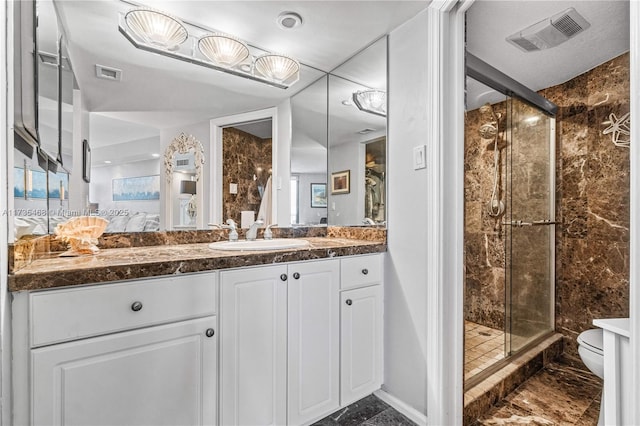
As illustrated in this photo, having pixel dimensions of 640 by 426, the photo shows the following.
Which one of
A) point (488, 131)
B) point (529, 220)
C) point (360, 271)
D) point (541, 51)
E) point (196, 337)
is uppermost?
point (541, 51)

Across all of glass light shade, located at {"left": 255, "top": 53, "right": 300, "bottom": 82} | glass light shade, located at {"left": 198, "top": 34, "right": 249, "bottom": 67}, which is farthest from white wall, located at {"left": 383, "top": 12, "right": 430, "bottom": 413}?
glass light shade, located at {"left": 198, "top": 34, "right": 249, "bottom": 67}

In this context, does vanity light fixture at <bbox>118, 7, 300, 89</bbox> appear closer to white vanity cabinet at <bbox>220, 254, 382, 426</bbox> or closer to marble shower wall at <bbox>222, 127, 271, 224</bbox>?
marble shower wall at <bbox>222, 127, 271, 224</bbox>

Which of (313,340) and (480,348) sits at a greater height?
(313,340)

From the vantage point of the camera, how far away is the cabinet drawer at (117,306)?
0.86 m

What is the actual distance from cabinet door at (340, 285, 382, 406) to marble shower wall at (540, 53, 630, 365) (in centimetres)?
168

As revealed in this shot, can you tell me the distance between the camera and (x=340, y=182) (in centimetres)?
210

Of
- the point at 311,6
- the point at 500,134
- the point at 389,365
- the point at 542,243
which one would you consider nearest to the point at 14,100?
the point at 311,6

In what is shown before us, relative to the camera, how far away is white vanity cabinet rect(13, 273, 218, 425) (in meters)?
0.85

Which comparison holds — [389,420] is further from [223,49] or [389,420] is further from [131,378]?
[223,49]

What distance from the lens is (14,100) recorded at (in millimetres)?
875

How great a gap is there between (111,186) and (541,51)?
2.60 meters

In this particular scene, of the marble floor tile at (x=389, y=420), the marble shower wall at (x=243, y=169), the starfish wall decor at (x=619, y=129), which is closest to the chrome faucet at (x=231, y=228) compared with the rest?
the marble shower wall at (x=243, y=169)

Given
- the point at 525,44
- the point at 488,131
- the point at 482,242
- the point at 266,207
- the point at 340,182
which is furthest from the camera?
the point at 482,242

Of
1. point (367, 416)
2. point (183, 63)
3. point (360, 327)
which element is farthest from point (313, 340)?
point (183, 63)
